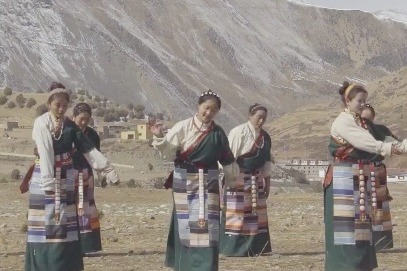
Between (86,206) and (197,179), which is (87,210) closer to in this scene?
(86,206)

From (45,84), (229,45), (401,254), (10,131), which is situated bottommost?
(401,254)

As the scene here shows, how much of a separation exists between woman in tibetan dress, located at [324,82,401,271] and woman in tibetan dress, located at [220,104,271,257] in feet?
8.62

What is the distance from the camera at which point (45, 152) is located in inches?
370

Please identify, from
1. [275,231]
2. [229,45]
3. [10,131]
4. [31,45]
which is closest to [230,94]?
[229,45]

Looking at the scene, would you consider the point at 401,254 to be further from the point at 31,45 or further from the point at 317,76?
the point at 317,76

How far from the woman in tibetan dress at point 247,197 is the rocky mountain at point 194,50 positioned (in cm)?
9749

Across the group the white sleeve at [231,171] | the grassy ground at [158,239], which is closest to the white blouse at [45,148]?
the white sleeve at [231,171]

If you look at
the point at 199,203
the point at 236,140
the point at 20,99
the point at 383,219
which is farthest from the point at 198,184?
the point at 20,99

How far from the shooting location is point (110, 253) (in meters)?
12.6

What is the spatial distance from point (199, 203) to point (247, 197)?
2881 mm

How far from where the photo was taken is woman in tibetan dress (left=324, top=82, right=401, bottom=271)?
939cm

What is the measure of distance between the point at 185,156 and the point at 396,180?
143 ft

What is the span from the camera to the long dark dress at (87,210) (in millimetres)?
11820

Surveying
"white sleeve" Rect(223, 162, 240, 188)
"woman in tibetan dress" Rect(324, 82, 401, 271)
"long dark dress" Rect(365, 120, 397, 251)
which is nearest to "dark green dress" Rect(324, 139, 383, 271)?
"woman in tibetan dress" Rect(324, 82, 401, 271)
